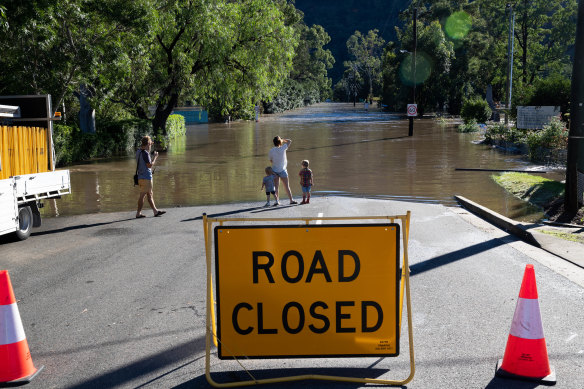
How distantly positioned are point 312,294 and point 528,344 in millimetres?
1734

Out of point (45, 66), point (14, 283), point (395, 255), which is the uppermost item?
point (45, 66)

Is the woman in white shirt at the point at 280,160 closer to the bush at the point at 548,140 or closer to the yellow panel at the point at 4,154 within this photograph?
the yellow panel at the point at 4,154

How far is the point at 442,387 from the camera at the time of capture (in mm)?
4645

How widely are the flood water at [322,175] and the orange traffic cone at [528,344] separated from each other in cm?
782

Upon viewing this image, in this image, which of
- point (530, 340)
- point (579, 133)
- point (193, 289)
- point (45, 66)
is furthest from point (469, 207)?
point (45, 66)

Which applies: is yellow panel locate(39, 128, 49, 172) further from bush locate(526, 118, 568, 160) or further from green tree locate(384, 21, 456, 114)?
green tree locate(384, 21, 456, 114)

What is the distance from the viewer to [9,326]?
4.75 meters

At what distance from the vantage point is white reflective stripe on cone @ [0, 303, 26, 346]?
15.5 ft

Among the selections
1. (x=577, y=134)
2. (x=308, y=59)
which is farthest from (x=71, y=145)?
(x=308, y=59)

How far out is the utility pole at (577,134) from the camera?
11242 millimetres

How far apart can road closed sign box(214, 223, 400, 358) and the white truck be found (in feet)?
21.4

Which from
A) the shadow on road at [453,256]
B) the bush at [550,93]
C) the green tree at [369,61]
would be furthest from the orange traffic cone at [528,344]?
the green tree at [369,61]

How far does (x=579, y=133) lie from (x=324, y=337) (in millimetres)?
8466

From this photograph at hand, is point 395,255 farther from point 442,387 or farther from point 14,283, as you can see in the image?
point 14,283
